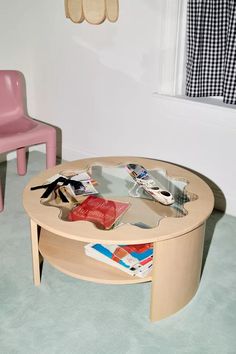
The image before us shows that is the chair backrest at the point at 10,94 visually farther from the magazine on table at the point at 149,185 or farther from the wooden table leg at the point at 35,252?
the wooden table leg at the point at 35,252

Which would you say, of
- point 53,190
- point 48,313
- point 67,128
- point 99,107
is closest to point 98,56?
point 99,107

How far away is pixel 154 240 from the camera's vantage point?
173 centimetres

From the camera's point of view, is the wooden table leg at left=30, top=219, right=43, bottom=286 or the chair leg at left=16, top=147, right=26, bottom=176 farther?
the chair leg at left=16, top=147, right=26, bottom=176

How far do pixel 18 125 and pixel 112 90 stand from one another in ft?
2.36

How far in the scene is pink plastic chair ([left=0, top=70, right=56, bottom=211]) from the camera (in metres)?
2.89

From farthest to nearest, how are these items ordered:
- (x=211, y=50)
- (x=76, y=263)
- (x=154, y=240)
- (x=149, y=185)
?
(x=211, y=50) < (x=149, y=185) < (x=76, y=263) < (x=154, y=240)

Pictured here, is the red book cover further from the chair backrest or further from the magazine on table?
the chair backrest

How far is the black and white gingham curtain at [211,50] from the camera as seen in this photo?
2.55 m

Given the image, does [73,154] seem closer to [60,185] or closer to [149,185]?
[60,185]

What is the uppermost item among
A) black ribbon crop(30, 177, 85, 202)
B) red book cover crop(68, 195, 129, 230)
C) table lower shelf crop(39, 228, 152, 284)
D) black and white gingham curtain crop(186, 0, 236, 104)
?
black and white gingham curtain crop(186, 0, 236, 104)

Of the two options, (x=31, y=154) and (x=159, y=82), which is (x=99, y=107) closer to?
(x=159, y=82)

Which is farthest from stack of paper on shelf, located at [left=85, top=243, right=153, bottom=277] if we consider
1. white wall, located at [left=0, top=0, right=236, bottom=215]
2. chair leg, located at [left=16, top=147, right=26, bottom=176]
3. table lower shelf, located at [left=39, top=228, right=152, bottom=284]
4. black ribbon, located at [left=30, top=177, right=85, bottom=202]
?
chair leg, located at [left=16, top=147, right=26, bottom=176]

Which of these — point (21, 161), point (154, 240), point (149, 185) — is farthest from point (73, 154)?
point (154, 240)

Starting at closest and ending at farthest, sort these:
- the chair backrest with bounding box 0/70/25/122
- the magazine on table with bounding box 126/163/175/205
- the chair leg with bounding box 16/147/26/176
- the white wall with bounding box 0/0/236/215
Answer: the magazine on table with bounding box 126/163/175/205 < the white wall with bounding box 0/0/236/215 < the chair backrest with bounding box 0/70/25/122 < the chair leg with bounding box 16/147/26/176
